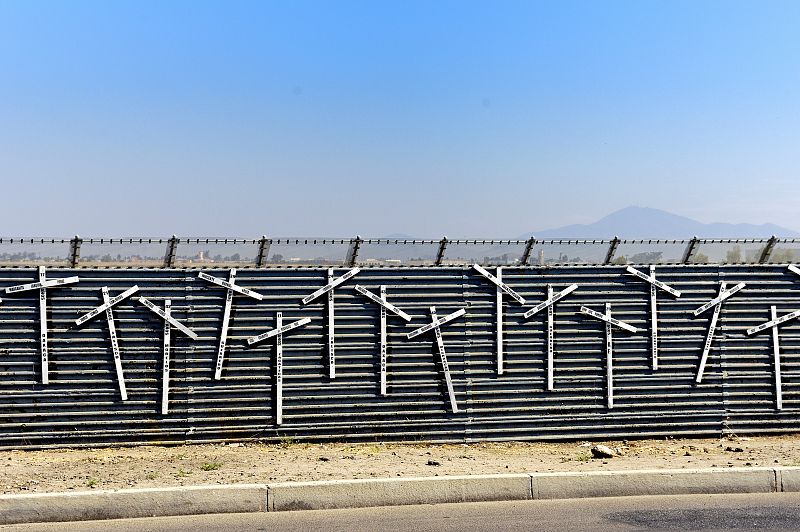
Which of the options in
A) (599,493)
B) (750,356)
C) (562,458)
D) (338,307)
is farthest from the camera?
(750,356)

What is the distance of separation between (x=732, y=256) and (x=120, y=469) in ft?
24.6

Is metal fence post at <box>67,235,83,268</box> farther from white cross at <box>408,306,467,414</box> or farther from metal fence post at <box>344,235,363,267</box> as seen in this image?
white cross at <box>408,306,467,414</box>

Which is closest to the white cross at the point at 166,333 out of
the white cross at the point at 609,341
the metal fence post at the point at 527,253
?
the metal fence post at the point at 527,253

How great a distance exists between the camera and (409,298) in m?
10.7

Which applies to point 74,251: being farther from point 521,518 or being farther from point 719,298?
point 719,298

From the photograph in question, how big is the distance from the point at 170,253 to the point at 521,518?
4929 mm

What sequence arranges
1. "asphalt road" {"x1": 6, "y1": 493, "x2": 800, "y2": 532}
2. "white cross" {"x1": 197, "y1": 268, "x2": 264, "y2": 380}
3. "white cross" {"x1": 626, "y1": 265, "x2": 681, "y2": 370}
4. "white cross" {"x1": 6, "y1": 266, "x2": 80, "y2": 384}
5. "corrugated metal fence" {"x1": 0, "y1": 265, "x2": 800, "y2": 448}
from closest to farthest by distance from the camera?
1. "asphalt road" {"x1": 6, "y1": 493, "x2": 800, "y2": 532}
2. "white cross" {"x1": 6, "y1": 266, "x2": 80, "y2": 384}
3. "corrugated metal fence" {"x1": 0, "y1": 265, "x2": 800, "y2": 448}
4. "white cross" {"x1": 197, "y1": 268, "x2": 264, "y2": 380}
5. "white cross" {"x1": 626, "y1": 265, "x2": 681, "y2": 370}

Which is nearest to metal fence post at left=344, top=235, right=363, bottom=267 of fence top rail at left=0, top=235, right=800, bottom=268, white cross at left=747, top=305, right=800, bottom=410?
fence top rail at left=0, top=235, right=800, bottom=268

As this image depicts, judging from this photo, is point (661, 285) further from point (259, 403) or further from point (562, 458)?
point (259, 403)

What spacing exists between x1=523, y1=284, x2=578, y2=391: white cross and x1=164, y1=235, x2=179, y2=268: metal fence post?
13.1 feet

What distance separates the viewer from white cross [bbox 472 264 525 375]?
10.8 meters

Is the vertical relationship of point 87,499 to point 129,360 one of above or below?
below

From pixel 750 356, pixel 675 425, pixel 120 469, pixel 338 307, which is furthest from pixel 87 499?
pixel 750 356

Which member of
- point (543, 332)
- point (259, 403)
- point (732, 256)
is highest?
→ point (732, 256)
